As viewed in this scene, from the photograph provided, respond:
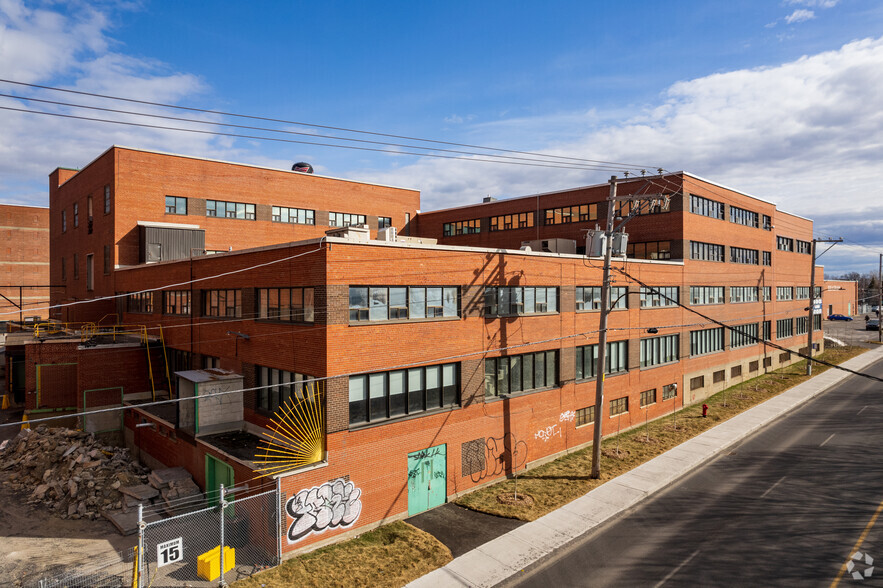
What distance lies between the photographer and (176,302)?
2784 cm

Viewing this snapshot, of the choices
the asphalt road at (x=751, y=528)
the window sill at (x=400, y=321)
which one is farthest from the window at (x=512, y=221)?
the window sill at (x=400, y=321)

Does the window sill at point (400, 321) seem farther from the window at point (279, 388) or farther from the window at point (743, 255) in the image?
the window at point (743, 255)

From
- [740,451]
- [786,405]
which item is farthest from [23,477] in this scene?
[786,405]

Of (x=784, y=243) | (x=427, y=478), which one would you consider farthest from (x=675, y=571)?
(x=784, y=243)

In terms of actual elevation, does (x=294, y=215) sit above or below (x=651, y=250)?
above

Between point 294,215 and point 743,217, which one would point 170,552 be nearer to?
point 294,215

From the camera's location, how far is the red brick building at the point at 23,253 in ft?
242

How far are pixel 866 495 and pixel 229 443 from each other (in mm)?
25022

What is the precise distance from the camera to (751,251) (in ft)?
151

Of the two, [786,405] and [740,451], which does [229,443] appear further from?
[786,405]

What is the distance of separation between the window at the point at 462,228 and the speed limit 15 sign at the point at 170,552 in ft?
124

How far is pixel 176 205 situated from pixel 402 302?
83.2 feet

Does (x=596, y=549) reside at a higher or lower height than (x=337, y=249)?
lower

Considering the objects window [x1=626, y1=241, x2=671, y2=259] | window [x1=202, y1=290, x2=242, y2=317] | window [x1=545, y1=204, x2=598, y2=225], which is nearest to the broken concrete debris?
window [x1=202, y1=290, x2=242, y2=317]
